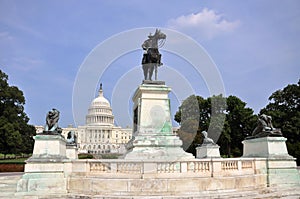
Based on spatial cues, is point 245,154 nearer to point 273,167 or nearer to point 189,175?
point 273,167

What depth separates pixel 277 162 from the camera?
13.0 metres

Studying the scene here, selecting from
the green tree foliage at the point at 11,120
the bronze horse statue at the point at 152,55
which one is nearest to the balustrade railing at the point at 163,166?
the bronze horse statue at the point at 152,55

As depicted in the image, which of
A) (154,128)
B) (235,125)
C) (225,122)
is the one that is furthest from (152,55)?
(235,125)

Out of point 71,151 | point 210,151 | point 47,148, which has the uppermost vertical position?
point 210,151

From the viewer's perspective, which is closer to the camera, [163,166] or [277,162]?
[163,166]

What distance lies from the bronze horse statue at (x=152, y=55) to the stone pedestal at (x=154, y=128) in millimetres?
1510

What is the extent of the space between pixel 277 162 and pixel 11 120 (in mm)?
40430

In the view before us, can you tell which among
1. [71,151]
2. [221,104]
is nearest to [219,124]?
[221,104]

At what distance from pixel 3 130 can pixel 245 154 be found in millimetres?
35897

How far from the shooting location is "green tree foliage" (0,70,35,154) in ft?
133

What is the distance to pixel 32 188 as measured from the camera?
1108 cm

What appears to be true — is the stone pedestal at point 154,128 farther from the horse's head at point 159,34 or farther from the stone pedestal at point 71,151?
the stone pedestal at point 71,151

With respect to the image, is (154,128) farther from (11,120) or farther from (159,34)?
(11,120)

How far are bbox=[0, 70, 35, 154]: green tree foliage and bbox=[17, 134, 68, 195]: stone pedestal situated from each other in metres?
32.2
